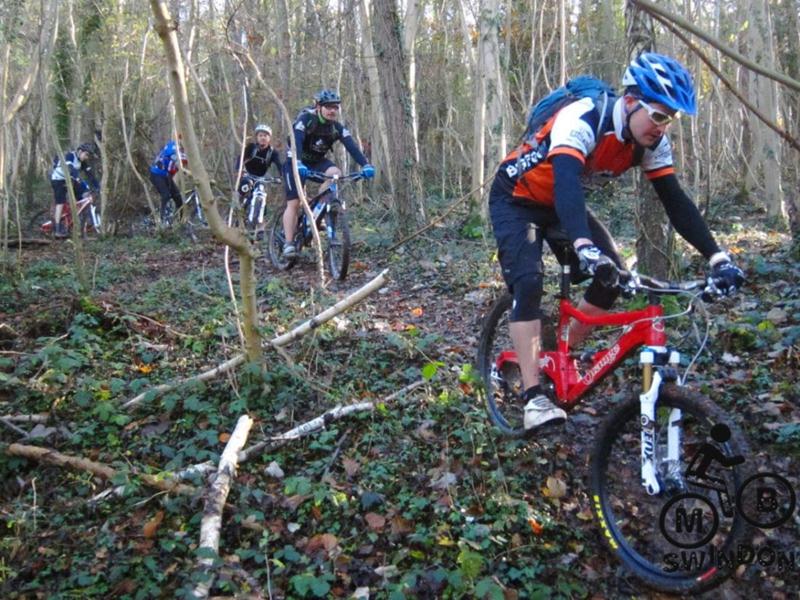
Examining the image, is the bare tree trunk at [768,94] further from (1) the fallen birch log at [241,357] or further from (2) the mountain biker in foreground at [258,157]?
(1) the fallen birch log at [241,357]

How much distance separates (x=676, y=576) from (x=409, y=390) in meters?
2.18

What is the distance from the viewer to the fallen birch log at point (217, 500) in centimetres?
296

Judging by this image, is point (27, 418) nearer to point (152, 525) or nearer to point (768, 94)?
point (152, 525)

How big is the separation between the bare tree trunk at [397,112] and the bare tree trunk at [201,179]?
502 centimetres

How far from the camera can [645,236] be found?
5.48 meters

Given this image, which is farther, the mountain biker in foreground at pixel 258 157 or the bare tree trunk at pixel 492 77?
the mountain biker in foreground at pixel 258 157

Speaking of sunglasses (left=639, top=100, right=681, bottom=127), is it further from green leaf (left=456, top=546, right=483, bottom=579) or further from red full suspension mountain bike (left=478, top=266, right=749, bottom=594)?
green leaf (left=456, top=546, right=483, bottom=579)

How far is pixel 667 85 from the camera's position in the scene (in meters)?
3.02

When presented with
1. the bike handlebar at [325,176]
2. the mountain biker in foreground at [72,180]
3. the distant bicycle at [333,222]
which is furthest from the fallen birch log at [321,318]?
the mountain biker in foreground at [72,180]

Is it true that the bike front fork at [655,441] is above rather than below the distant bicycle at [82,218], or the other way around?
below

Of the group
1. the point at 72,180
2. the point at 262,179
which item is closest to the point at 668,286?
the point at 262,179

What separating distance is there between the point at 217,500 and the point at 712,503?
234cm

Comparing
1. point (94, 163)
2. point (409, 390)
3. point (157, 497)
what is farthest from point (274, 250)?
point (94, 163)

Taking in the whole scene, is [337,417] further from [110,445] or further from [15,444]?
[15,444]
